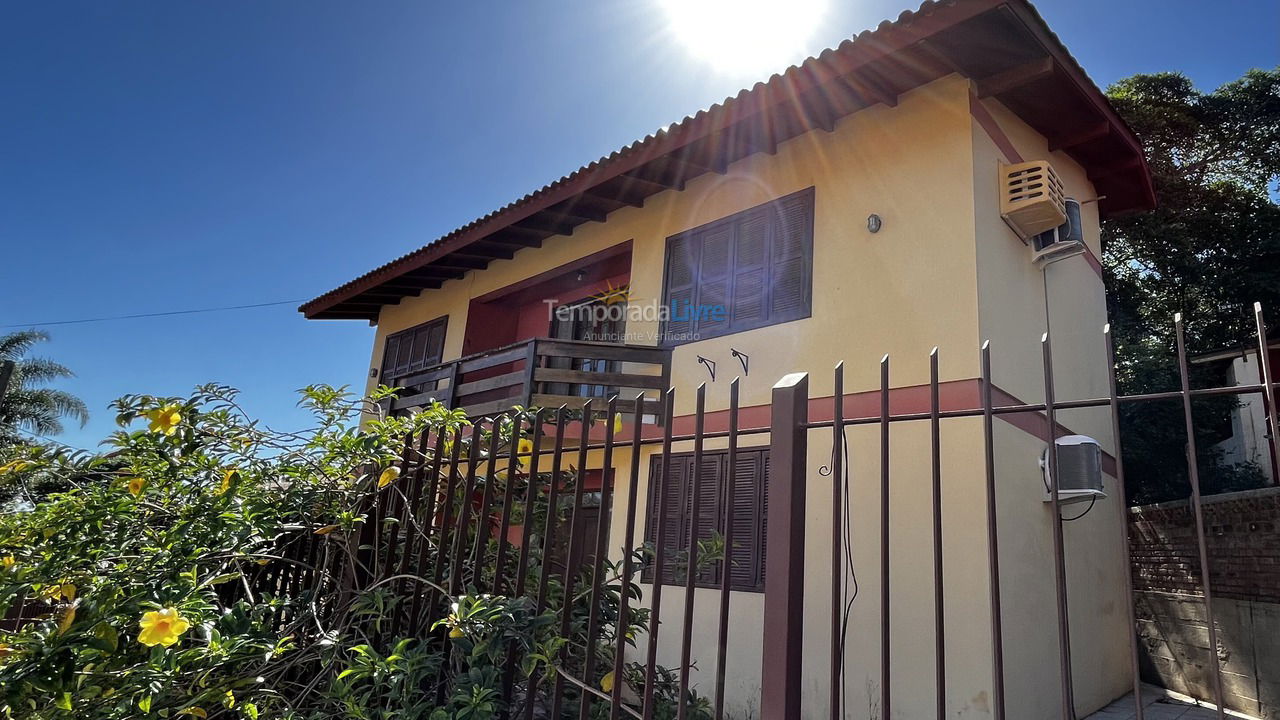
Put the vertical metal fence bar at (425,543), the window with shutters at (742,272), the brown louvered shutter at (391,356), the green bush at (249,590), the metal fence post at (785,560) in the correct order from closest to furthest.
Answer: the metal fence post at (785,560) < the green bush at (249,590) < the vertical metal fence bar at (425,543) < the window with shutters at (742,272) < the brown louvered shutter at (391,356)

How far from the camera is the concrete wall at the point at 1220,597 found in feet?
22.7

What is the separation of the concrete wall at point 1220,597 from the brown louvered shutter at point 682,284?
18.2 feet

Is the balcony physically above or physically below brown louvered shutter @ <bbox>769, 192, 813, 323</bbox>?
below

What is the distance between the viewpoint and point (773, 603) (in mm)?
2229

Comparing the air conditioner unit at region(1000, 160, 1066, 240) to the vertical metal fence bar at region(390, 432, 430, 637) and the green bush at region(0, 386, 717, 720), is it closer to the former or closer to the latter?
the green bush at region(0, 386, 717, 720)

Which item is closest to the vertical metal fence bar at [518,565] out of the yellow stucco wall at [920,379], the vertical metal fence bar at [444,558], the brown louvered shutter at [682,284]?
the vertical metal fence bar at [444,558]

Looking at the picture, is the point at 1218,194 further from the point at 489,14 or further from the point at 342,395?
the point at 342,395

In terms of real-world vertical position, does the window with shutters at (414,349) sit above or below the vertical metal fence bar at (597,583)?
above

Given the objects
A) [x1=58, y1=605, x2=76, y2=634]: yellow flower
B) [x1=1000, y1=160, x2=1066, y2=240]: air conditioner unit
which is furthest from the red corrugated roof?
[x1=58, y1=605, x2=76, y2=634]: yellow flower

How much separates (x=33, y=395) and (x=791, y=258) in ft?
94.8

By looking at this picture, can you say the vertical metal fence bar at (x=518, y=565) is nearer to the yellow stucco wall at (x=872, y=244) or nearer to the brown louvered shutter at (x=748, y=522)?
the brown louvered shutter at (x=748, y=522)

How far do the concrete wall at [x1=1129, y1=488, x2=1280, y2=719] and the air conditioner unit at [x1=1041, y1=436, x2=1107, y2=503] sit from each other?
273 cm

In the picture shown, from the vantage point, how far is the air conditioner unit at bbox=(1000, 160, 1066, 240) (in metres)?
6.05

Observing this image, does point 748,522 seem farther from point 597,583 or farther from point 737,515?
point 597,583
